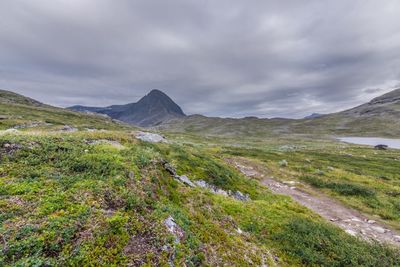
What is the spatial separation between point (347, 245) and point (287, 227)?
266cm

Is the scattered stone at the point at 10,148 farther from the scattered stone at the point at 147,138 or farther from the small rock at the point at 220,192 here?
the scattered stone at the point at 147,138

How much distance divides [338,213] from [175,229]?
15.9m

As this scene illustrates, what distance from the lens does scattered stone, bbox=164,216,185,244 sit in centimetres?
703

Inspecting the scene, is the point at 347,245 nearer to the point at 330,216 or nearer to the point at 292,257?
the point at 292,257

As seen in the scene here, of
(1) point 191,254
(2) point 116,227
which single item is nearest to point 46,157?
(2) point 116,227

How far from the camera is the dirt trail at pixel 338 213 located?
13062 millimetres

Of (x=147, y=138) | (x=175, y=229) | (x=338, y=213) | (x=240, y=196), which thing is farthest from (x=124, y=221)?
(x=147, y=138)

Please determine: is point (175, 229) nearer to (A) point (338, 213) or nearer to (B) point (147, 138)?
(A) point (338, 213)

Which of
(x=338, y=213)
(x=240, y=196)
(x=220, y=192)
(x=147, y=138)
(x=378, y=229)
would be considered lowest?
(x=338, y=213)

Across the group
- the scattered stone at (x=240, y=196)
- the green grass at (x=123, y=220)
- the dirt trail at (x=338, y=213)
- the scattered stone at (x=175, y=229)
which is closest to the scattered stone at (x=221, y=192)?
the scattered stone at (x=240, y=196)

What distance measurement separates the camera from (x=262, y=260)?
8.15 m

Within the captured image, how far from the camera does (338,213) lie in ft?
55.4

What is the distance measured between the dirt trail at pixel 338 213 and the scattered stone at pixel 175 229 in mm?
11133

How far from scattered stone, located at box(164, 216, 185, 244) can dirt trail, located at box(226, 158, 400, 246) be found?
11.1m
